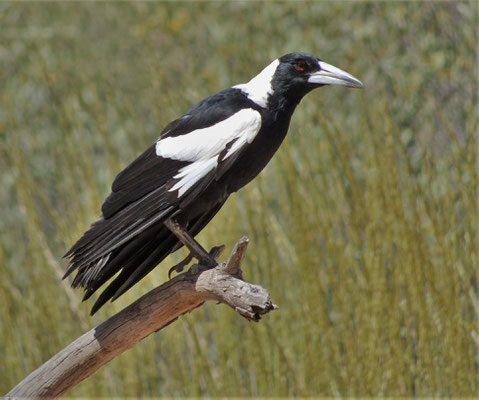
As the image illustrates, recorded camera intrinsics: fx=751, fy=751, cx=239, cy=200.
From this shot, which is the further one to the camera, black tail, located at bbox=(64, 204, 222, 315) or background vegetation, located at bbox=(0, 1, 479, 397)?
background vegetation, located at bbox=(0, 1, 479, 397)

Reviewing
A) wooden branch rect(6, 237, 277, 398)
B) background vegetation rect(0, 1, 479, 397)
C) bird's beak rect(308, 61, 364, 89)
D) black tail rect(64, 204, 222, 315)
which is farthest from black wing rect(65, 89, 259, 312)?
background vegetation rect(0, 1, 479, 397)

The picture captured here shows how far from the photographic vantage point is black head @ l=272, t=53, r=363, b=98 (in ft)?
7.63

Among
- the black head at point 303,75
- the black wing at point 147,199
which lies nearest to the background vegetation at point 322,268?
the black head at point 303,75

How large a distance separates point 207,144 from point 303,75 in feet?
1.30

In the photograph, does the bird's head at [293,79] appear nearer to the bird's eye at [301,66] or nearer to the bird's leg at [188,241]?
the bird's eye at [301,66]

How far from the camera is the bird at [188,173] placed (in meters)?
2.17

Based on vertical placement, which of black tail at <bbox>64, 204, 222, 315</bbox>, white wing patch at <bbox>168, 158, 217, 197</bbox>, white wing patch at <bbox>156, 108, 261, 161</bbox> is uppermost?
white wing patch at <bbox>156, 108, 261, 161</bbox>

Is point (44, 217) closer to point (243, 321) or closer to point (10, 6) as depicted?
point (10, 6)

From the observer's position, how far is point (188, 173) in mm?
2203

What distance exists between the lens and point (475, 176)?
266 cm

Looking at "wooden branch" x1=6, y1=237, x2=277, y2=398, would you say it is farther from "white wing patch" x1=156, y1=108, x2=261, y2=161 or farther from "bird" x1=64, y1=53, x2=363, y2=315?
"white wing patch" x1=156, y1=108, x2=261, y2=161

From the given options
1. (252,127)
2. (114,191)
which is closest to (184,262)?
(114,191)

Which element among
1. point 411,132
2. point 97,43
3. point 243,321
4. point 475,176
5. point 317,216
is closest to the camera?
point 475,176

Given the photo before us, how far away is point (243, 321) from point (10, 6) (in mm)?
3795
